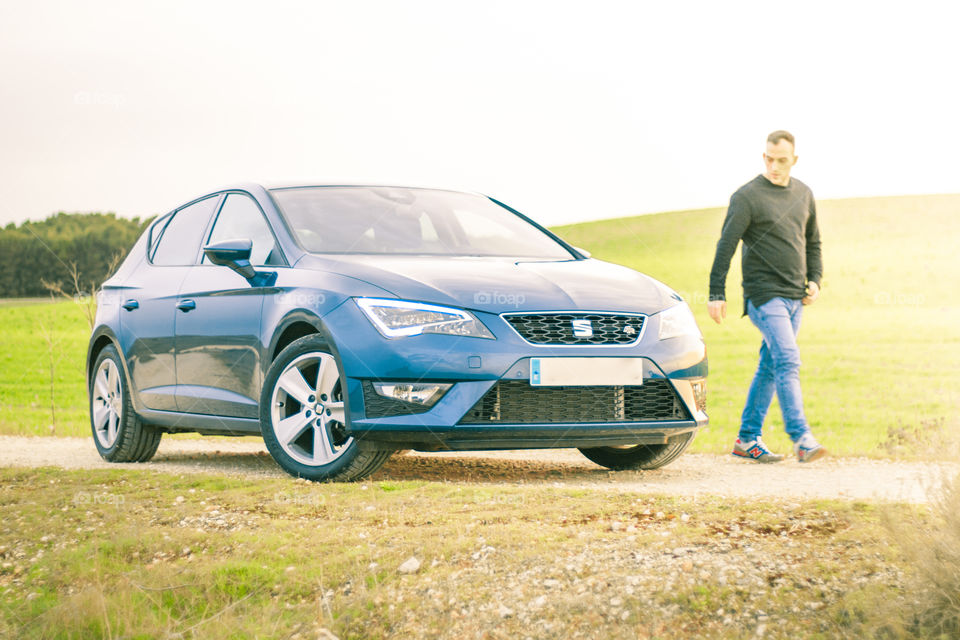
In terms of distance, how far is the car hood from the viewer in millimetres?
5590

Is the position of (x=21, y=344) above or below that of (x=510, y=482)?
below

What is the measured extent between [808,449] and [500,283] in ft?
10.0

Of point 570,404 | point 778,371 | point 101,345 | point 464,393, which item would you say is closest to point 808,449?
point 778,371

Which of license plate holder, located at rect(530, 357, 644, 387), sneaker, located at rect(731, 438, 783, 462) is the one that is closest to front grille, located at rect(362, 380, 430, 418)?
license plate holder, located at rect(530, 357, 644, 387)

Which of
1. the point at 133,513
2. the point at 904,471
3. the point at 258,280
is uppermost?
the point at 258,280

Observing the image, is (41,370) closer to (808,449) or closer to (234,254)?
(234,254)

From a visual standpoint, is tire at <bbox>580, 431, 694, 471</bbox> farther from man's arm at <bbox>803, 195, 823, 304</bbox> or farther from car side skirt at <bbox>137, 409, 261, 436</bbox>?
car side skirt at <bbox>137, 409, 261, 436</bbox>

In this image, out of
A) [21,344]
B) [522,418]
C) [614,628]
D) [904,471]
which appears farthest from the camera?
[21,344]

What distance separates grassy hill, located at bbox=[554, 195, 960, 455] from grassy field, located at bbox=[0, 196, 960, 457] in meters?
0.05

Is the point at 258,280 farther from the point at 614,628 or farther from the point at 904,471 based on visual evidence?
the point at 904,471

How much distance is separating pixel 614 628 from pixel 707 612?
32cm

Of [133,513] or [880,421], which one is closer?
[133,513]

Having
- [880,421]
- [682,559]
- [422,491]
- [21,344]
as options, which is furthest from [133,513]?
[21,344]

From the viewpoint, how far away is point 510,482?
618cm
